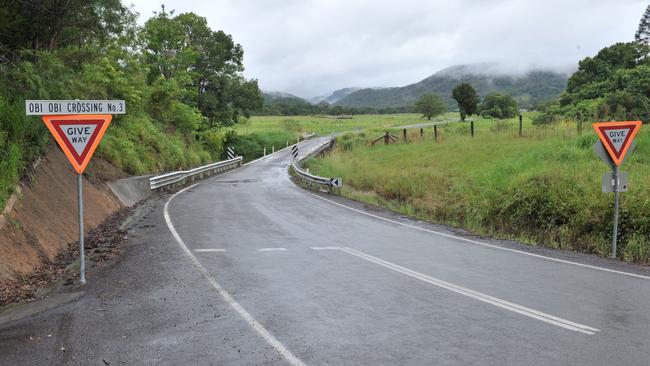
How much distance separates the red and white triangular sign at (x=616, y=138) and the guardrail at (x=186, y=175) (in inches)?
660

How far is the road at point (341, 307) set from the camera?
5.14 metres

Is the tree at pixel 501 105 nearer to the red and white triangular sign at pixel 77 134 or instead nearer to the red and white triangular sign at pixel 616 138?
the red and white triangular sign at pixel 616 138

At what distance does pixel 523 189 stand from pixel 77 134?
12.4 m

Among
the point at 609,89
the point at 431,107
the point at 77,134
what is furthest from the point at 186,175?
the point at 431,107

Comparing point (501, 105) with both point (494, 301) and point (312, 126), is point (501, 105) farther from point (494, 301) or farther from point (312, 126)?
point (494, 301)

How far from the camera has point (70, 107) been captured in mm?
8461

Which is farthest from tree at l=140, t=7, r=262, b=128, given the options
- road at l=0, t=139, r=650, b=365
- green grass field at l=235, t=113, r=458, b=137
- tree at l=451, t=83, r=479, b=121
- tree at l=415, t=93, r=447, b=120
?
tree at l=415, t=93, r=447, b=120

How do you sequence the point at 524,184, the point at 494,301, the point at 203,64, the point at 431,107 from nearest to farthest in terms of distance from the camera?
the point at 494,301
the point at 524,184
the point at 203,64
the point at 431,107

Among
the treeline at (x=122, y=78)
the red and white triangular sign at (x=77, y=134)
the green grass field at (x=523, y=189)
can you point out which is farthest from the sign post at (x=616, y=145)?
the treeline at (x=122, y=78)

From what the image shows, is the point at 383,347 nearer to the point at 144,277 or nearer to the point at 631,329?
the point at 631,329

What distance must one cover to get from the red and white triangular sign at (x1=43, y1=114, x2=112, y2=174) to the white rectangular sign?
0.82ft

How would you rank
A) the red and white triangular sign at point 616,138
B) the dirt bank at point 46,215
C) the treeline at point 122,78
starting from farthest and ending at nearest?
1. the treeline at point 122,78
2. the red and white triangular sign at point 616,138
3. the dirt bank at point 46,215

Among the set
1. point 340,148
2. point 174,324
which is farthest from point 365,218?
point 340,148

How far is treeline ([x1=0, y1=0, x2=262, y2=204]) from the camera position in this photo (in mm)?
13136
